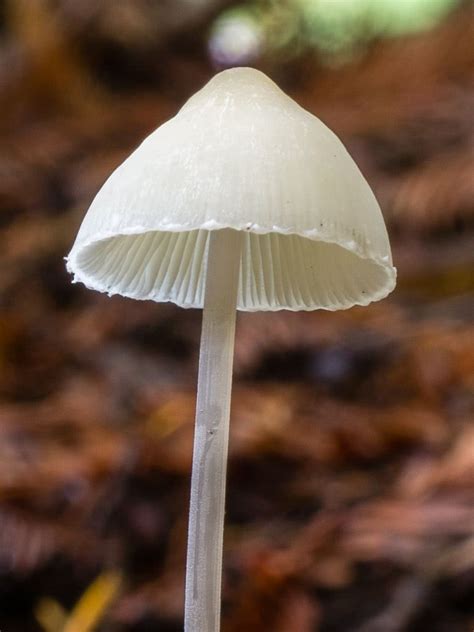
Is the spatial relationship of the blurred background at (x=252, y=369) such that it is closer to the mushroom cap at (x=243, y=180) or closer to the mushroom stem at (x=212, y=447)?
the mushroom stem at (x=212, y=447)

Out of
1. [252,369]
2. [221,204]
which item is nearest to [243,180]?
[221,204]

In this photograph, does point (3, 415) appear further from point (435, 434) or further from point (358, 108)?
point (358, 108)

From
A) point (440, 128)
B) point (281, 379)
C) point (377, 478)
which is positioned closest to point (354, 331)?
point (281, 379)

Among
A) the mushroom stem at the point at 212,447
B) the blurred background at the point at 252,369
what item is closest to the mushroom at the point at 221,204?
the mushroom stem at the point at 212,447

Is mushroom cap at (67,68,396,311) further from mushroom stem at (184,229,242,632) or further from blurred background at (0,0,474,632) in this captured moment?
blurred background at (0,0,474,632)

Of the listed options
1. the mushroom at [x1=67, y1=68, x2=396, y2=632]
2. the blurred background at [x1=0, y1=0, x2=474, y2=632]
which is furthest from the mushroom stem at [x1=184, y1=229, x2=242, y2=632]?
the blurred background at [x1=0, y1=0, x2=474, y2=632]

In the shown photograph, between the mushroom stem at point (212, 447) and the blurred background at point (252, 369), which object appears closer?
the mushroom stem at point (212, 447)
